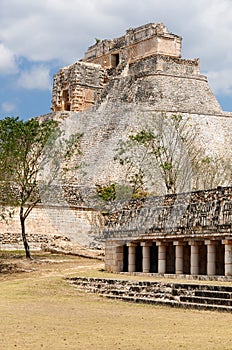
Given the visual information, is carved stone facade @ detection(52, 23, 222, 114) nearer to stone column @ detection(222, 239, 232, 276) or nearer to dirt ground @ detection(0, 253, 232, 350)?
stone column @ detection(222, 239, 232, 276)

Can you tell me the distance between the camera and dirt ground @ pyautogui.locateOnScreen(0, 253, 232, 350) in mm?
10062

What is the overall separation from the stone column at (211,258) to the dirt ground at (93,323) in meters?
2.73

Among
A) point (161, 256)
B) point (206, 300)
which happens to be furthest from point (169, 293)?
point (161, 256)

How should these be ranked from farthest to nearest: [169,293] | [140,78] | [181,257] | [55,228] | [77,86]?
[77,86] < [140,78] < [55,228] < [181,257] < [169,293]

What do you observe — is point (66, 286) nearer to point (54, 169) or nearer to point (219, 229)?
point (219, 229)

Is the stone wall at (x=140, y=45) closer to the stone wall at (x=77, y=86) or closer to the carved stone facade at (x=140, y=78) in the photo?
the carved stone facade at (x=140, y=78)

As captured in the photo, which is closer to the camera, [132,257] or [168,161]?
[132,257]

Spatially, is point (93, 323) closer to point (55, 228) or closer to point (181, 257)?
point (181, 257)

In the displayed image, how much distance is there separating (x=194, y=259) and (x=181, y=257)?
821 millimetres

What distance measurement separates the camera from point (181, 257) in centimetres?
1862

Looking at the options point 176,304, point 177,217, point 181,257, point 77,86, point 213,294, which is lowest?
point 176,304

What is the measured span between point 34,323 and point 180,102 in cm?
3667

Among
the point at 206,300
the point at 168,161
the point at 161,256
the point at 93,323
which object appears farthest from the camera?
the point at 168,161

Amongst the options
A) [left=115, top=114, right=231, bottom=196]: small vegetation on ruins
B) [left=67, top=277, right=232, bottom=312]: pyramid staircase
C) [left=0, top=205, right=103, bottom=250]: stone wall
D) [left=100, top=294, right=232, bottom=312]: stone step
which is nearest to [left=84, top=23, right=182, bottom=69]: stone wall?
[left=115, top=114, right=231, bottom=196]: small vegetation on ruins
